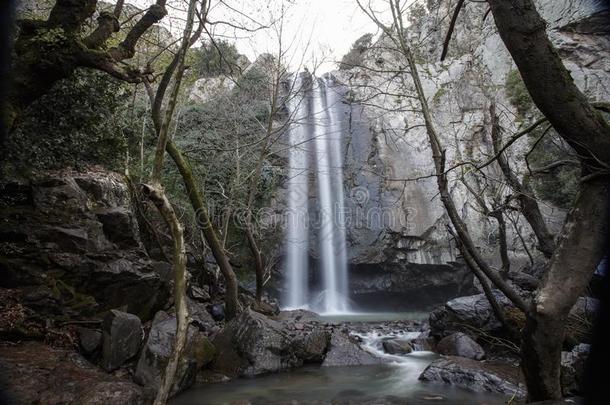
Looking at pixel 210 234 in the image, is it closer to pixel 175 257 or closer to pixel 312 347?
pixel 312 347

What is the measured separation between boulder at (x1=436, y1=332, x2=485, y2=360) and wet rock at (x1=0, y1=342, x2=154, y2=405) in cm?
642

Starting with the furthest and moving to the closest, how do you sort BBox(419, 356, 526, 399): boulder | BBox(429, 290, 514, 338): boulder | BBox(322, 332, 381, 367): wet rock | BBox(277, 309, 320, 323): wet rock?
BBox(277, 309, 320, 323): wet rock → BBox(429, 290, 514, 338): boulder → BBox(322, 332, 381, 367): wet rock → BBox(419, 356, 526, 399): boulder

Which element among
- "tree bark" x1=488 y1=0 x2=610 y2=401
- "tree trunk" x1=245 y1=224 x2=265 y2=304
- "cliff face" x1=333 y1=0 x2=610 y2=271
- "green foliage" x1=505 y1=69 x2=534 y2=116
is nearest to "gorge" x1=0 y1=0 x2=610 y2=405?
"tree bark" x1=488 y1=0 x2=610 y2=401

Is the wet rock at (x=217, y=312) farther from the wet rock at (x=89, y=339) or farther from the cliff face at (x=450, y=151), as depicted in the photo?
the cliff face at (x=450, y=151)

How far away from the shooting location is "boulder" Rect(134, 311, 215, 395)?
5.50 meters

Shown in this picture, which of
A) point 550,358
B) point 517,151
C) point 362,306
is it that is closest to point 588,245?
point 550,358

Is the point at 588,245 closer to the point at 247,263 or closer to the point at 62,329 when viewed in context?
the point at 62,329

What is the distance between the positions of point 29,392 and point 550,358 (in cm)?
511

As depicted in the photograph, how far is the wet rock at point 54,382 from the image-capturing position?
12.9ft

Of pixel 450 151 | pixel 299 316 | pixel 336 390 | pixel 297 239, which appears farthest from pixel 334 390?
pixel 450 151

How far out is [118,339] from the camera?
5574mm

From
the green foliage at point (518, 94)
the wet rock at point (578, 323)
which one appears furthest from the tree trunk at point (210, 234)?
the green foliage at point (518, 94)

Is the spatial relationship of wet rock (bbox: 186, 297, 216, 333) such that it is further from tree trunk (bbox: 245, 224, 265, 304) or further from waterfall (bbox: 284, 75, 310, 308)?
waterfall (bbox: 284, 75, 310, 308)

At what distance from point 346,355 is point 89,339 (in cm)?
496
